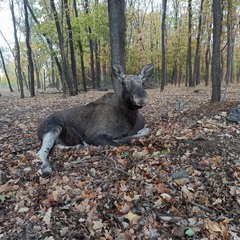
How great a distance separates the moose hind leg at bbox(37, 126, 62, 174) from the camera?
197 inches

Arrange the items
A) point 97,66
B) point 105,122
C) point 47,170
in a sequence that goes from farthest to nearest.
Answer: point 97,66 < point 105,122 < point 47,170

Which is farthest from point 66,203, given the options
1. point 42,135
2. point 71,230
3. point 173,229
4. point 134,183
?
point 42,135

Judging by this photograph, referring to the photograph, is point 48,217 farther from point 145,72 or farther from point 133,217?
point 145,72

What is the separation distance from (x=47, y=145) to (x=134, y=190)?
2.55 meters

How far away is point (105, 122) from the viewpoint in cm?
638

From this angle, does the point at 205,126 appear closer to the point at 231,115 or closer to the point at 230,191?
the point at 231,115

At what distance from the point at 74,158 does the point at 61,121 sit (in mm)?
1355

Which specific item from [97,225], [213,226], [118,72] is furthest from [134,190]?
[118,72]

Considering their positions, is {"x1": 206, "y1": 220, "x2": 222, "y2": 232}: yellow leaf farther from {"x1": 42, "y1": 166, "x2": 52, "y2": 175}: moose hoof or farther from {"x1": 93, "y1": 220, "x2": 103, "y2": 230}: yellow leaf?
{"x1": 42, "y1": 166, "x2": 52, "y2": 175}: moose hoof

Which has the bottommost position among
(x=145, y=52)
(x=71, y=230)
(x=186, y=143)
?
(x=71, y=230)

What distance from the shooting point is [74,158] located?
5.57 metres

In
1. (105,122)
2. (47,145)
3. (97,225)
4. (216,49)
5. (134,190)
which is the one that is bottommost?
(97,225)

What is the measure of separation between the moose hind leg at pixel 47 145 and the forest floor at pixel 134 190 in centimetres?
15

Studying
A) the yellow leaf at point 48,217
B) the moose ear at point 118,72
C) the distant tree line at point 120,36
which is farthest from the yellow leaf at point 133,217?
the distant tree line at point 120,36
